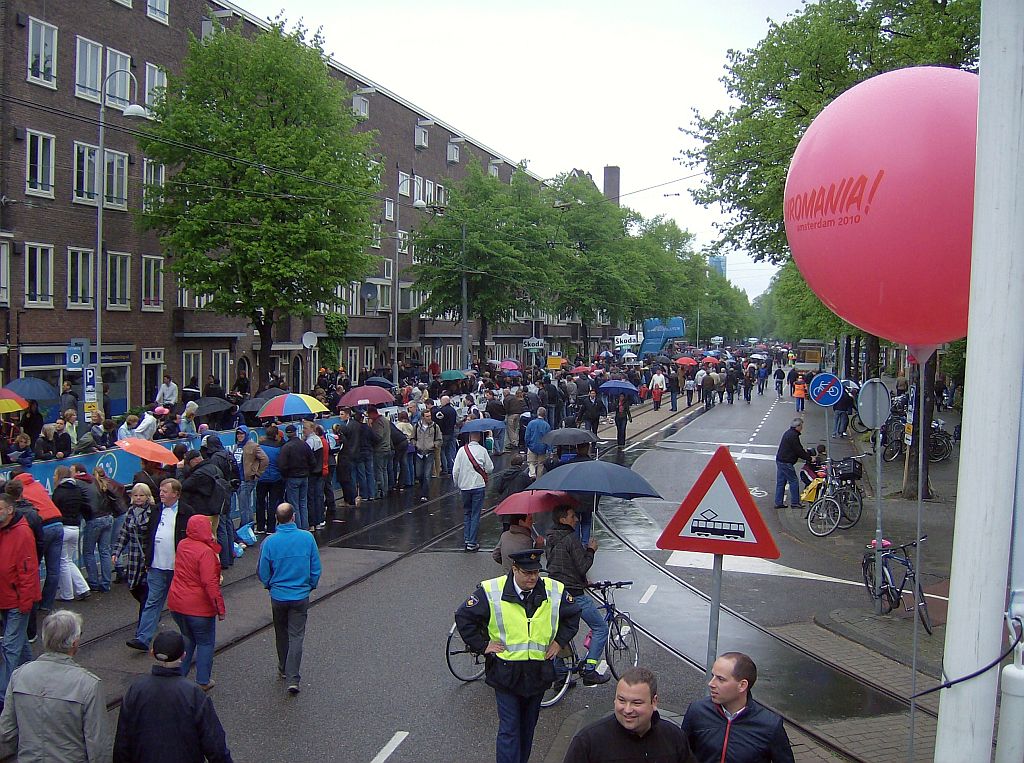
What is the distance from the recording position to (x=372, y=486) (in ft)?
61.1

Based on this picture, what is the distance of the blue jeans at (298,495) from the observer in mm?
14680

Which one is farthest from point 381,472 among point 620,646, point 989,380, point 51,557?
point 989,380

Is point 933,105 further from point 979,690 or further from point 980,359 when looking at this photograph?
point 979,690

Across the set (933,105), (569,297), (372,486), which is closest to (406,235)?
(569,297)

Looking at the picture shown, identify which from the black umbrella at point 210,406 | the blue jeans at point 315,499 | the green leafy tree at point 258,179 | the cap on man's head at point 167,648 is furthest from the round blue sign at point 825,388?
the green leafy tree at point 258,179

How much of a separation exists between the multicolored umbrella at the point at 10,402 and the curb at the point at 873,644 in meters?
12.8

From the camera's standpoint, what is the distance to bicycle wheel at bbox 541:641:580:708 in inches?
327

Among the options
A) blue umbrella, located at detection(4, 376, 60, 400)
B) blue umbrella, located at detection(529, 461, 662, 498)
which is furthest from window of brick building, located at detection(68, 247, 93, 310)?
blue umbrella, located at detection(529, 461, 662, 498)

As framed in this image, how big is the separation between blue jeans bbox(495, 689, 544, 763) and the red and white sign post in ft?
4.29

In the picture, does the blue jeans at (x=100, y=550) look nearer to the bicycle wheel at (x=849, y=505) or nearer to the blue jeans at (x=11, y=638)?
the blue jeans at (x=11, y=638)

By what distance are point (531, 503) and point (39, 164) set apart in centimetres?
2517

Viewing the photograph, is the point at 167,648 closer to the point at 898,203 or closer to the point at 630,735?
the point at 630,735

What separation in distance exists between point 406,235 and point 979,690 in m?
50.4

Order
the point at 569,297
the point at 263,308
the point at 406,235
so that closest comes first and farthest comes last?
the point at 263,308 → the point at 406,235 → the point at 569,297
